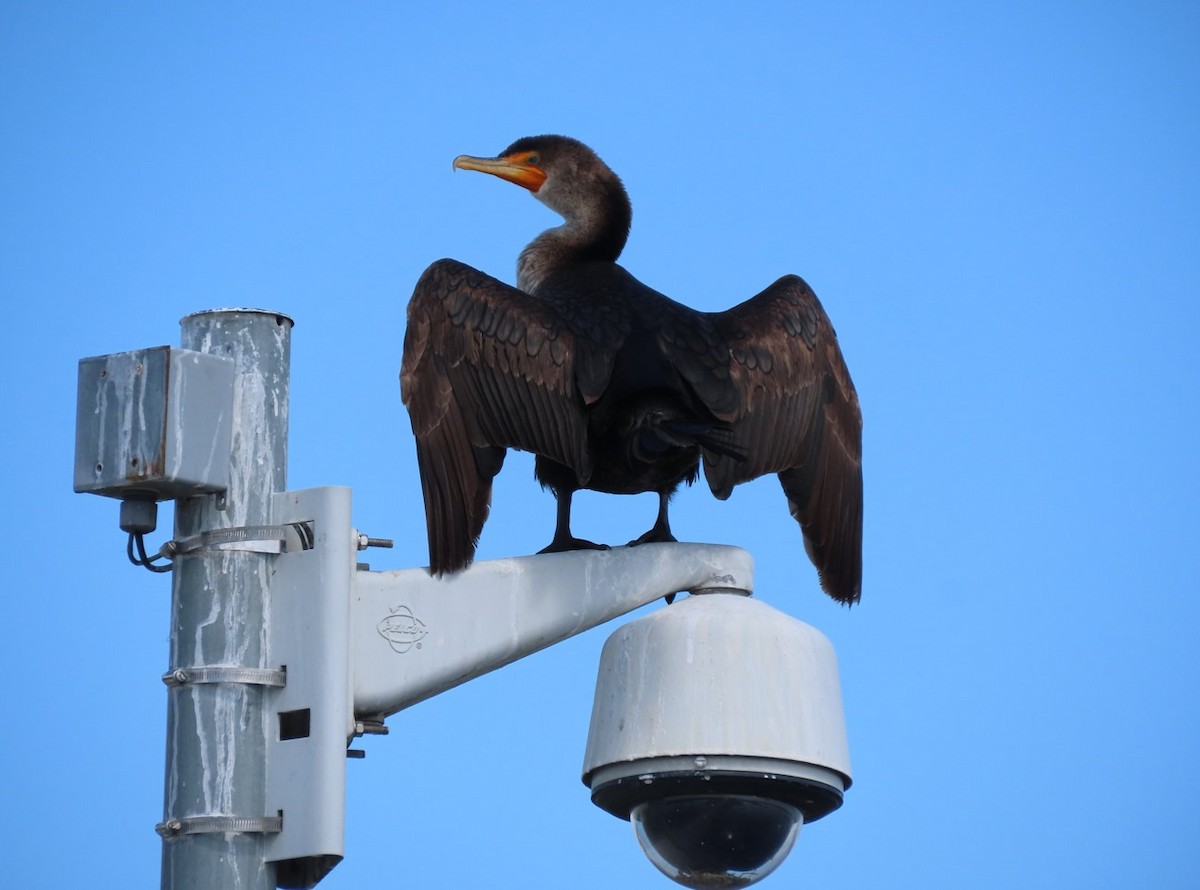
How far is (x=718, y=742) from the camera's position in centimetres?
353

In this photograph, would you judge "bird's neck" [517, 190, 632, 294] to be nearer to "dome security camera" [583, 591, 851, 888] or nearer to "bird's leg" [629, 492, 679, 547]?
"bird's leg" [629, 492, 679, 547]

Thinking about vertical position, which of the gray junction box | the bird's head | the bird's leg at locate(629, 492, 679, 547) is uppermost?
the bird's head

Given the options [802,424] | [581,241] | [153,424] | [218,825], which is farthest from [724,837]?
[581,241]

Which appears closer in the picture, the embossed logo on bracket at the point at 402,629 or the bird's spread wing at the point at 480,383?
the embossed logo on bracket at the point at 402,629

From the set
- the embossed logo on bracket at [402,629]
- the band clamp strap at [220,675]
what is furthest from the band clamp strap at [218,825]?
the embossed logo on bracket at [402,629]

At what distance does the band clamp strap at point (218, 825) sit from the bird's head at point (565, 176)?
4.32 m

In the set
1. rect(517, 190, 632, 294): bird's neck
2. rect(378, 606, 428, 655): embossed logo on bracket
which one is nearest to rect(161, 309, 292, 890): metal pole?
rect(378, 606, 428, 655): embossed logo on bracket

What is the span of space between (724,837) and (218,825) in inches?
39.4

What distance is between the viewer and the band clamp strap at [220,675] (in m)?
3.21

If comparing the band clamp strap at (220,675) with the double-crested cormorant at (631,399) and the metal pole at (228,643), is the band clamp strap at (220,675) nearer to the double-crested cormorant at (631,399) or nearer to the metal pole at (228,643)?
the metal pole at (228,643)

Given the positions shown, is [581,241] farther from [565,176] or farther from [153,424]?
[153,424]

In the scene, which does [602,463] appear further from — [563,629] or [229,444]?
[229,444]

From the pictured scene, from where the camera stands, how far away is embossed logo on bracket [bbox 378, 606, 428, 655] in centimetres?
348

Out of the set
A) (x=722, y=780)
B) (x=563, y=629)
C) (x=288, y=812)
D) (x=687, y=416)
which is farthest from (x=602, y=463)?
(x=288, y=812)
